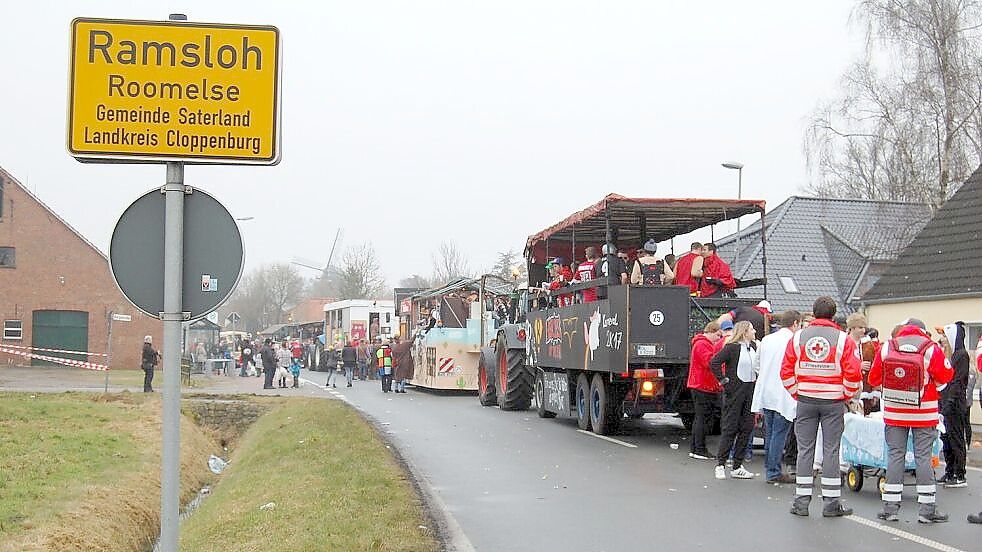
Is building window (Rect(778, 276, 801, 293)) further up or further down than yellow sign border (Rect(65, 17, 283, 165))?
further up

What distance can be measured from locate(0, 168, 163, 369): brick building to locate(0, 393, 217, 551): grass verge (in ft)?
85.4

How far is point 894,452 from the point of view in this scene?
30.0 feet

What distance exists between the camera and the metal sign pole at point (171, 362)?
5.50 meters

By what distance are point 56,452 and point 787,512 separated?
10.5 meters

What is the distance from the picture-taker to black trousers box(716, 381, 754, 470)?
11.9 m

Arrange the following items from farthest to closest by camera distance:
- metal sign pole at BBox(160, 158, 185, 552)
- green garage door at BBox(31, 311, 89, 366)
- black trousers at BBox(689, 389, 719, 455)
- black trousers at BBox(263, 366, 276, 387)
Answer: green garage door at BBox(31, 311, 89, 366)
black trousers at BBox(263, 366, 276, 387)
black trousers at BBox(689, 389, 719, 455)
metal sign pole at BBox(160, 158, 185, 552)

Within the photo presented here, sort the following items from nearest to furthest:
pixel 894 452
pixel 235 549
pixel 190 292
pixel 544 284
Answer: pixel 190 292, pixel 235 549, pixel 894 452, pixel 544 284

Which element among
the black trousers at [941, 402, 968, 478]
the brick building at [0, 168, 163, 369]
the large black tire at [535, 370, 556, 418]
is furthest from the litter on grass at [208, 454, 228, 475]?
the brick building at [0, 168, 163, 369]

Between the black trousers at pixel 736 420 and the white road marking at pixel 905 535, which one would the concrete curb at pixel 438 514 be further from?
the white road marking at pixel 905 535

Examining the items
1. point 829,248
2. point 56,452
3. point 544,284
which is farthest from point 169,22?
point 829,248

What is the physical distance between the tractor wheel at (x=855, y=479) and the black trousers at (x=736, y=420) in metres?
1.28

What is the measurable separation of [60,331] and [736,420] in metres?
41.5

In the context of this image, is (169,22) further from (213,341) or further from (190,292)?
(213,341)

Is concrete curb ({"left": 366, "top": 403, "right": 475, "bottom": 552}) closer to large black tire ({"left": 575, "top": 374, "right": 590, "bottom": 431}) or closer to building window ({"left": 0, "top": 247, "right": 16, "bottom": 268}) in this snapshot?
large black tire ({"left": 575, "top": 374, "right": 590, "bottom": 431})
